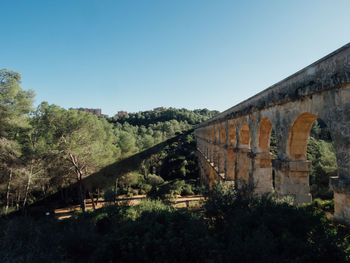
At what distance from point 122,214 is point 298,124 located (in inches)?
291

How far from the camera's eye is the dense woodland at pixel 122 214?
122 inches

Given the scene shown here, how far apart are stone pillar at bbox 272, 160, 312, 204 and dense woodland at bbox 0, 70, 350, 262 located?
52 cm

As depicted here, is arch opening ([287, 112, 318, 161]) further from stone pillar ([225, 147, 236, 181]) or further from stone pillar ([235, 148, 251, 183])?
stone pillar ([225, 147, 236, 181])

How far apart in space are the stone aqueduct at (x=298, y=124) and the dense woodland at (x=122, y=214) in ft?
2.93

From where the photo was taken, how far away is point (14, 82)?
10.9m

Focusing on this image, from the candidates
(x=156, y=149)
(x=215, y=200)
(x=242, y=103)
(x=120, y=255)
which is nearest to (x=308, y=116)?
(x=215, y=200)

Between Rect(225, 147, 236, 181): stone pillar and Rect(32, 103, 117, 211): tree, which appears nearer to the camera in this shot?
Rect(225, 147, 236, 181): stone pillar

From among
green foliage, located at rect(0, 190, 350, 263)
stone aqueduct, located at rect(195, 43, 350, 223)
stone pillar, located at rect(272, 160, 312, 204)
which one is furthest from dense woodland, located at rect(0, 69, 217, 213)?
stone pillar, located at rect(272, 160, 312, 204)

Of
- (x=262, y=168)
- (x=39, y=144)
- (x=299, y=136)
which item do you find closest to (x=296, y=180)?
(x=299, y=136)

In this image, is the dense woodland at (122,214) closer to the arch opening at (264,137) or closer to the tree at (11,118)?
the tree at (11,118)

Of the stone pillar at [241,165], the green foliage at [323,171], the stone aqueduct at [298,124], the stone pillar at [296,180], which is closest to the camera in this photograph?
the stone aqueduct at [298,124]

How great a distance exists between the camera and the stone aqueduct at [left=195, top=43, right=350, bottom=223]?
380cm

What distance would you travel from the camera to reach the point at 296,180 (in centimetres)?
572

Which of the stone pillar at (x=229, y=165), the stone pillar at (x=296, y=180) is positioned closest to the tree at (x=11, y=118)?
the stone pillar at (x=229, y=165)
